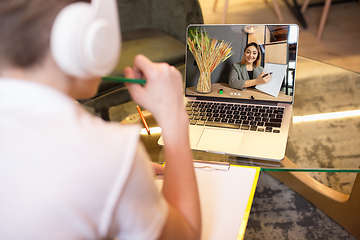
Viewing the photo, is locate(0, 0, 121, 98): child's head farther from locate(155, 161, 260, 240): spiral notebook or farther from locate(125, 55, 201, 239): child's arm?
locate(155, 161, 260, 240): spiral notebook

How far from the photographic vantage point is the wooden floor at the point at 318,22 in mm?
2556

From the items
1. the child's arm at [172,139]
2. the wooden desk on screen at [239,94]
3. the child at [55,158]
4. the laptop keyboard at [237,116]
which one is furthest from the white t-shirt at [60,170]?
the wooden desk on screen at [239,94]

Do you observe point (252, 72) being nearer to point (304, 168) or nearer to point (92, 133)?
point (304, 168)

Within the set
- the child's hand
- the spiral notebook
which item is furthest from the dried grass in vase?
the child's hand

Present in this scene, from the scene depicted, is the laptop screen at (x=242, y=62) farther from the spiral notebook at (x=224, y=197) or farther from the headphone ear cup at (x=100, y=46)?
the headphone ear cup at (x=100, y=46)

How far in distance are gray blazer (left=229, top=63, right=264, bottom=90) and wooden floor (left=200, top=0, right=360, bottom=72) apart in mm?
1581

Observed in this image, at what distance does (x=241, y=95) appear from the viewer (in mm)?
1122

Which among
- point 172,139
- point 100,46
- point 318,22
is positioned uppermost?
point 100,46

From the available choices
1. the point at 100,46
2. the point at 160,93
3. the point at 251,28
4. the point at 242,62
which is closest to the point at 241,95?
the point at 242,62

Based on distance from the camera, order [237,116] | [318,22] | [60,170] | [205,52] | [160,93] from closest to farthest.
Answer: [60,170], [160,93], [237,116], [205,52], [318,22]

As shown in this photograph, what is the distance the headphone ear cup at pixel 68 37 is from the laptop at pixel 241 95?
566mm

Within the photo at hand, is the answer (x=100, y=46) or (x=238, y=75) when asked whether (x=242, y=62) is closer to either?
(x=238, y=75)

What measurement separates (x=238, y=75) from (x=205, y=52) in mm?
149

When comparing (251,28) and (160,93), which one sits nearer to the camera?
(160,93)
